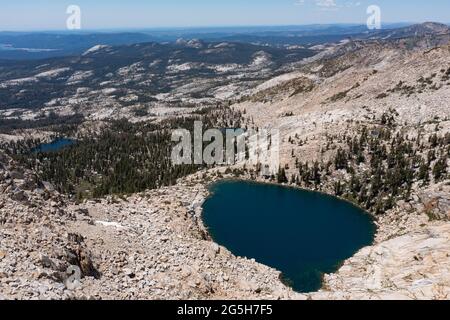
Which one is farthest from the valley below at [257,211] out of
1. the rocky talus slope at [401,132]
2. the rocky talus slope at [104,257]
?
the rocky talus slope at [401,132]

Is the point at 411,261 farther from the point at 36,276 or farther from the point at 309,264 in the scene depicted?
the point at 36,276

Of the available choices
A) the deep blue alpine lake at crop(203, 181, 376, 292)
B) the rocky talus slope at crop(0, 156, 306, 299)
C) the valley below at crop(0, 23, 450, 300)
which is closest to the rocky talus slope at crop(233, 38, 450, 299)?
the valley below at crop(0, 23, 450, 300)

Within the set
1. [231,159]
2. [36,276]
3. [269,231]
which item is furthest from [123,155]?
[36,276]

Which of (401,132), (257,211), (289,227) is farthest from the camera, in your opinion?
(401,132)

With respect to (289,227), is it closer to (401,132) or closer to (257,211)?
(257,211)

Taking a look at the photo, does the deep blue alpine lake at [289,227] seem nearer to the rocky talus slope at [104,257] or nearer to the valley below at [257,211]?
the valley below at [257,211]

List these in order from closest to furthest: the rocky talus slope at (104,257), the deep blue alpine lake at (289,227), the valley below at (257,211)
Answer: the rocky talus slope at (104,257), the valley below at (257,211), the deep blue alpine lake at (289,227)

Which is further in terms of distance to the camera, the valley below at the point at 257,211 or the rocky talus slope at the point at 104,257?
the valley below at the point at 257,211

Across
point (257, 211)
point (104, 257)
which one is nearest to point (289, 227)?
point (257, 211)
